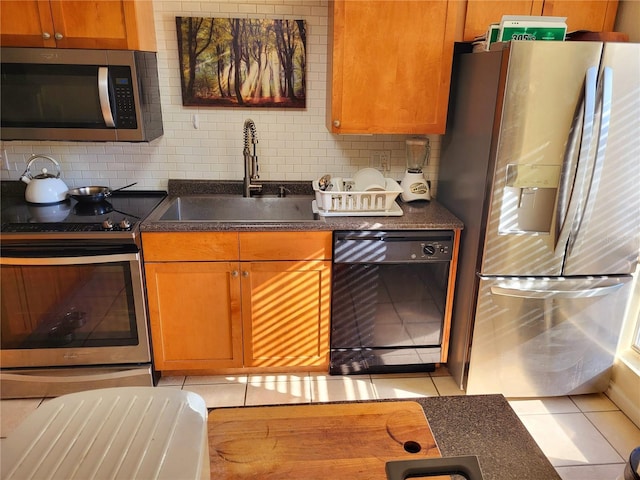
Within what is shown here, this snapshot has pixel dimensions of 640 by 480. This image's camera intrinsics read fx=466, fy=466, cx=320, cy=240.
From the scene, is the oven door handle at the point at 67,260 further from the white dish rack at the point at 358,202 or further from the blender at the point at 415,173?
the blender at the point at 415,173

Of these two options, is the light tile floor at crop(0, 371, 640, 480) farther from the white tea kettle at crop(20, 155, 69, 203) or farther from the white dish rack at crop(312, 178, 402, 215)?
the white tea kettle at crop(20, 155, 69, 203)

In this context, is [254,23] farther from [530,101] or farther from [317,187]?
[530,101]

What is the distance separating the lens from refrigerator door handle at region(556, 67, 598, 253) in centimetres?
192

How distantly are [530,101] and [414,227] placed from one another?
74 centimetres

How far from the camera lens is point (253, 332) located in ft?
7.97

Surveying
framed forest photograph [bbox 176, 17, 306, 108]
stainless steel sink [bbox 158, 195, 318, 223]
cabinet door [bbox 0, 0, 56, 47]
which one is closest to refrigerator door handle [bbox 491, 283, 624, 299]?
stainless steel sink [bbox 158, 195, 318, 223]

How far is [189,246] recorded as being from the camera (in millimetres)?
2246

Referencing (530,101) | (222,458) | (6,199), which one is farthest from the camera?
(6,199)

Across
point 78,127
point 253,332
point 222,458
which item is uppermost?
point 78,127

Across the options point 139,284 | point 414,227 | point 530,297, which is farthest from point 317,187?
point 530,297

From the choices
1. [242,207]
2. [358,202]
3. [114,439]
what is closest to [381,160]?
[358,202]

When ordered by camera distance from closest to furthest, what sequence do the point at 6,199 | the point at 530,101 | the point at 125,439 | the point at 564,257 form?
the point at 125,439 < the point at 530,101 < the point at 564,257 < the point at 6,199

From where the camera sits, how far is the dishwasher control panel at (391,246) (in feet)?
7.50

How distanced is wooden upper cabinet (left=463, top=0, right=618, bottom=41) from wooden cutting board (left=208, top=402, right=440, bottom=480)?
6.72 ft
